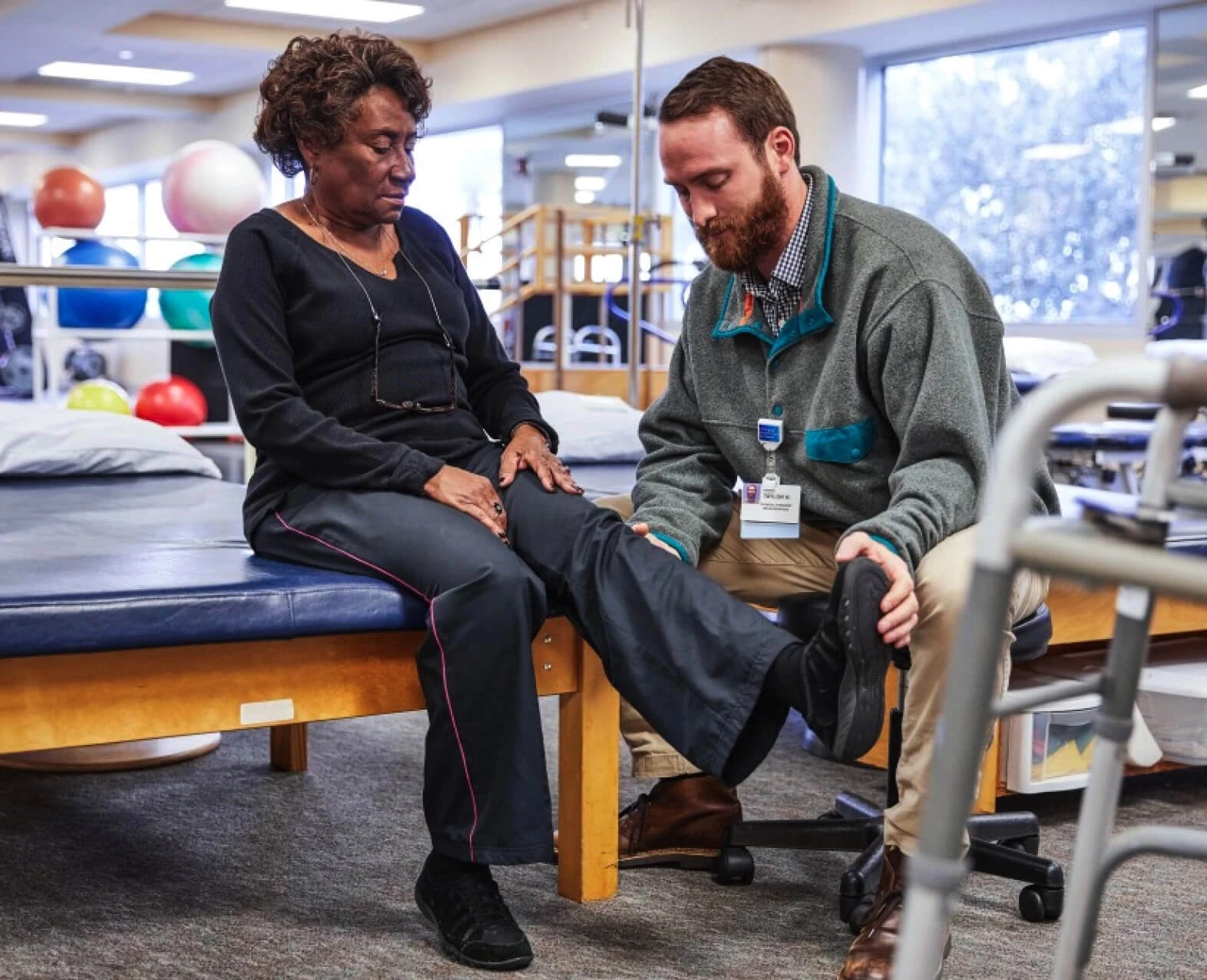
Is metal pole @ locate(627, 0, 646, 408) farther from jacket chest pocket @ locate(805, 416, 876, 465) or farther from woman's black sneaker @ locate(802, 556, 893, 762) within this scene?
woman's black sneaker @ locate(802, 556, 893, 762)

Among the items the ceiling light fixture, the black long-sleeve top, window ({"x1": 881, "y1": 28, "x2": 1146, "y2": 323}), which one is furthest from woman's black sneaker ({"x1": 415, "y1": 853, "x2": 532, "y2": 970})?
the ceiling light fixture

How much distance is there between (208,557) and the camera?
6.59 ft

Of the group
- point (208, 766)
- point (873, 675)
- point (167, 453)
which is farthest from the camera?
point (167, 453)

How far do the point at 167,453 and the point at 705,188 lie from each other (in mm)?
1645

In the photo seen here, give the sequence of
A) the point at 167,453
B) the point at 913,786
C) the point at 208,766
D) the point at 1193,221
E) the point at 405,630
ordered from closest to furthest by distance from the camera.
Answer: the point at 913,786 → the point at 405,630 → the point at 208,766 → the point at 167,453 → the point at 1193,221

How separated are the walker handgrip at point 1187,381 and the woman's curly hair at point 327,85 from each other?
141 cm

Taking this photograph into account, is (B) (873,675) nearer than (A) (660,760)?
Yes

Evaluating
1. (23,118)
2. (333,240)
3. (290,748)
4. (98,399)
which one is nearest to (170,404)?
(98,399)

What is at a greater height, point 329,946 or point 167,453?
point 167,453

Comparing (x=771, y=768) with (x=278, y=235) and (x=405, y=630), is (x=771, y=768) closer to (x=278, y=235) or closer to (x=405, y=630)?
(x=405, y=630)

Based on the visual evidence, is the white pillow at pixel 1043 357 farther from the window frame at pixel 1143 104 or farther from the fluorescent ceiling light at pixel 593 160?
the fluorescent ceiling light at pixel 593 160

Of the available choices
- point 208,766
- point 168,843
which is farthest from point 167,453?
point 168,843

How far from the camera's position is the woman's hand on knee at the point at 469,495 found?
189cm

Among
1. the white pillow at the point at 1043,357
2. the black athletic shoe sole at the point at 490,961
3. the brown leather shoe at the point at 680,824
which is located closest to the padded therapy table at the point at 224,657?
the brown leather shoe at the point at 680,824
